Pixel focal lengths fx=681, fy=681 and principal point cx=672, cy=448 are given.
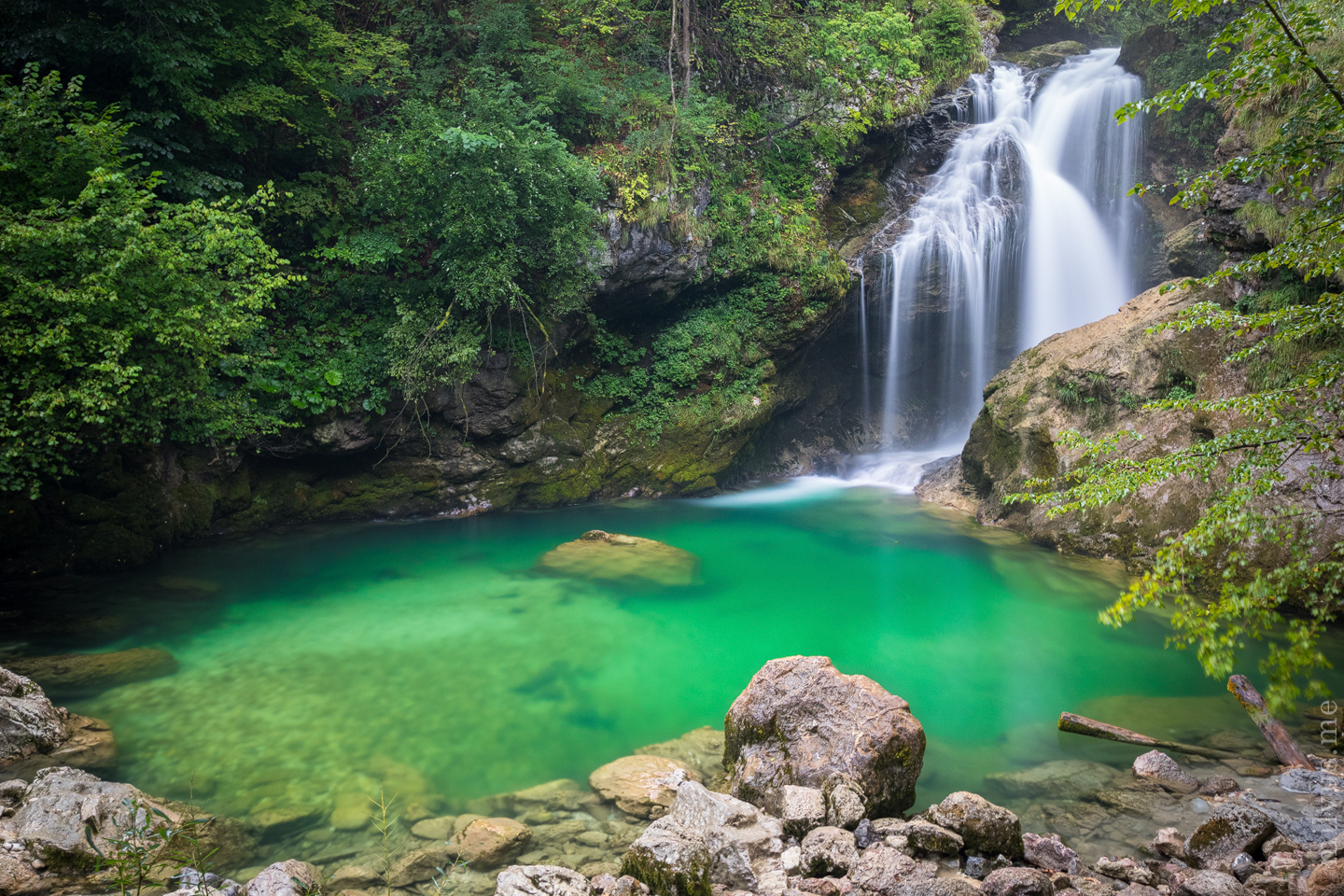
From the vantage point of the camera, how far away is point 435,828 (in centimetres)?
532

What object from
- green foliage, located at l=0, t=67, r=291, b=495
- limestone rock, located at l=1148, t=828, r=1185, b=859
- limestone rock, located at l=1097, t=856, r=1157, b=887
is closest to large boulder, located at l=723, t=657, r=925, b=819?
limestone rock, located at l=1097, t=856, r=1157, b=887

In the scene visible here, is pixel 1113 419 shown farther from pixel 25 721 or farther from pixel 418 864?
pixel 25 721

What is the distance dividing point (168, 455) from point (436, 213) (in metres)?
5.98

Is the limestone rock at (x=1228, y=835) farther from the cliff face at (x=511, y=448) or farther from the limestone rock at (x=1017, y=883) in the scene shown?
the cliff face at (x=511, y=448)

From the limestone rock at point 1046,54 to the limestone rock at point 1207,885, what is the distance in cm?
2287

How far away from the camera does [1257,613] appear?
145 inches

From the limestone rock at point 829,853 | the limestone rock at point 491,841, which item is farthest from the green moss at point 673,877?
the limestone rock at point 491,841

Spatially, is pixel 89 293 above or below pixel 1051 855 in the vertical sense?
above

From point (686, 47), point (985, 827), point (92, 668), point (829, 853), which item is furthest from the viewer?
point (686, 47)

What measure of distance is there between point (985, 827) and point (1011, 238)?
16.4 m

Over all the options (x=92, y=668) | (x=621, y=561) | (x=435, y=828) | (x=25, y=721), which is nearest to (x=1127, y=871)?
(x=435, y=828)

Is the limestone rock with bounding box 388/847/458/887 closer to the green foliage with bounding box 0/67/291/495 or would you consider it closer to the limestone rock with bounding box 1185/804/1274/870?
the limestone rock with bounding box 1185/804/1274/870

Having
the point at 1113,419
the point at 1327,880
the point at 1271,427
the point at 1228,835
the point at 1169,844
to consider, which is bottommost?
the point at 1169,844

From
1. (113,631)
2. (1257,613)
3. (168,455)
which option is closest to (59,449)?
(168,455)
